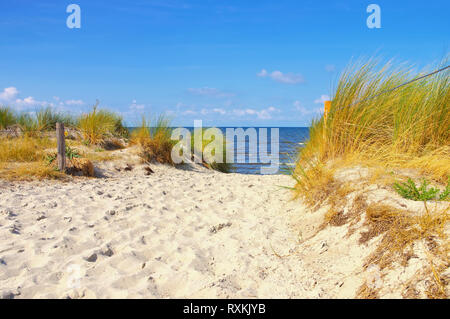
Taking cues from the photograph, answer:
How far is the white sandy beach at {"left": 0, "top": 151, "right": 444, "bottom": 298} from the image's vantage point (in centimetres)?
224

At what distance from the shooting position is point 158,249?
294cm

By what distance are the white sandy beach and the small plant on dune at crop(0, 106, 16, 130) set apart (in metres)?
8.04

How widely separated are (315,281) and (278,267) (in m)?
0.34

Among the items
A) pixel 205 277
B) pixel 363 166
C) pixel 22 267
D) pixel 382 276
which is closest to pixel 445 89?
pixel 363 166

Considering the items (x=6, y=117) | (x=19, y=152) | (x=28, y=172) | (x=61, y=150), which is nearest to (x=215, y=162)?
(x=61, y=150)

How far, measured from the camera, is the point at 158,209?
423 cm

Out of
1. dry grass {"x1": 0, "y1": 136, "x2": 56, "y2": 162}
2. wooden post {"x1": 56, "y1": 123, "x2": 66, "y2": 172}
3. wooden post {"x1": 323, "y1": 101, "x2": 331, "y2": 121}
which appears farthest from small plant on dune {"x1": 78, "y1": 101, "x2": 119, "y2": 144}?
wooden post {"x1": 323, "y1": 101, "x2": 331, "y2": 121}

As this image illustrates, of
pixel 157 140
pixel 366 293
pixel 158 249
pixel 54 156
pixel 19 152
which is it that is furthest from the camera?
pixel 157 140

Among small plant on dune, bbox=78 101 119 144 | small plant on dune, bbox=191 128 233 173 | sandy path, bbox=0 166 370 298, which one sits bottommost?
sandy path, bbox=0 166 370 298

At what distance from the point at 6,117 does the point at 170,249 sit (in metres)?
11.3

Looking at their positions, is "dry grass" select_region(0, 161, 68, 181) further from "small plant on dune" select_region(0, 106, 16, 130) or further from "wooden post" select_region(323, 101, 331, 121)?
"small plant on dune" select_region(0, 106, 16, 130)

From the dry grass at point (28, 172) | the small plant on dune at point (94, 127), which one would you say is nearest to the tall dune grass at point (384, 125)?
the dry grass at point (28, 172)

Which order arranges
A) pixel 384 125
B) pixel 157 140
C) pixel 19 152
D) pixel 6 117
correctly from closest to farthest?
pixel 384 125
pixel 19 152
pixel 157 140
pixel 6 117

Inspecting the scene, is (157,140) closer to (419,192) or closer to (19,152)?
(19,152)
